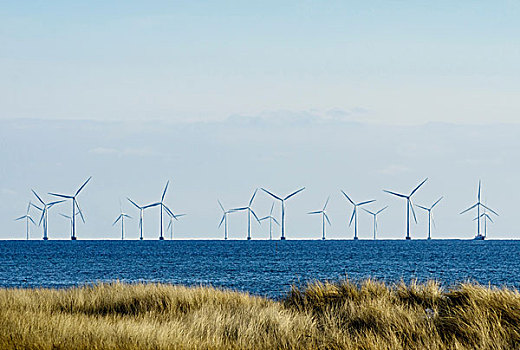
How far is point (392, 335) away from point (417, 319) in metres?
1.98

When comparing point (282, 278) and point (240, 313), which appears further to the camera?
point (282, 278)

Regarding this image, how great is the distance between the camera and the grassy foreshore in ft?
48.4

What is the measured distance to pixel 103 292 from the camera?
22.4m

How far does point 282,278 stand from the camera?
6619cm

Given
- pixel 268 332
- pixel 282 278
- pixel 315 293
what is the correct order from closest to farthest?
1. pixel 268 332
2. pixel 315 293
3. pixel 282 278

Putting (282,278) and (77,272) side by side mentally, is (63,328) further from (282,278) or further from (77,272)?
(77,272)

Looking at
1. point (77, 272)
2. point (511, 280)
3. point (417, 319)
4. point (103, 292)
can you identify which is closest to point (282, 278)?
point (511, 280)

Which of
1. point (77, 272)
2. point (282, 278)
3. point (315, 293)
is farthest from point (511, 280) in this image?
point (315, 293)

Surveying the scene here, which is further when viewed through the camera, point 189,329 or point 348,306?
point 348,306

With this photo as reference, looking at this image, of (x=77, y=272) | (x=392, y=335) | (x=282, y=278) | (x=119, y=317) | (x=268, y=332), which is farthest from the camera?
(x=77, y=272)

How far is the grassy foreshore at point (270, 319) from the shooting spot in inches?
581

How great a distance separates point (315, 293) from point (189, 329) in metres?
5.50

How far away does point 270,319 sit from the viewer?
17.5 m

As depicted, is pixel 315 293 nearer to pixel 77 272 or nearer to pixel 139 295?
pixel 139 295
